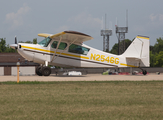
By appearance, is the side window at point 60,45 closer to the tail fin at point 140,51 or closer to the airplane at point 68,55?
the airplane at point 68,55

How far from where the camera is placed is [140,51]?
78.1ft

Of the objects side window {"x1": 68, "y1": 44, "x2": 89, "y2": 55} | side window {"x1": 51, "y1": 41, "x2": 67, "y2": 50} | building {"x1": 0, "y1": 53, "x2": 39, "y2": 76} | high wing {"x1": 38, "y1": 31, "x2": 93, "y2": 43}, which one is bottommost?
building {"x1": 0, "y1": 53, "x2": 39, "y2": 76}

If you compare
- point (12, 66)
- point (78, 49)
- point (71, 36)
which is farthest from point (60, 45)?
point (12, 66)

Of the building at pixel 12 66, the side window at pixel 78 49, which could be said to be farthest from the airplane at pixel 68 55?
the building at pixel 12 66

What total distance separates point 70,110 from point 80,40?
15.6 m

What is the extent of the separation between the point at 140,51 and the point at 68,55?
25.3 ft

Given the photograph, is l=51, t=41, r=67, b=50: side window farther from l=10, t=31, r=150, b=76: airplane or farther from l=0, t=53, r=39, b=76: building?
l=0, t=53, r=39, b=76: building

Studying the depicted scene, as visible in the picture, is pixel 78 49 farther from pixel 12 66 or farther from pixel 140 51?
pixel 12 66

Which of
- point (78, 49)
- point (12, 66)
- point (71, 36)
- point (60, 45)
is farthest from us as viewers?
point (12, 66)

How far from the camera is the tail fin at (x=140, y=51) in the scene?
23453 mm

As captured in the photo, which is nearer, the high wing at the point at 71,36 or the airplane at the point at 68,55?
the high wing at the point at 71,36

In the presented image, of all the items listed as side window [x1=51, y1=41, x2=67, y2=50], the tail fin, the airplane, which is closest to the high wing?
the airplane

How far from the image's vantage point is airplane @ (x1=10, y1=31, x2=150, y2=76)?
20.2 meters

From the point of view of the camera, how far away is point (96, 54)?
22.2 metres
